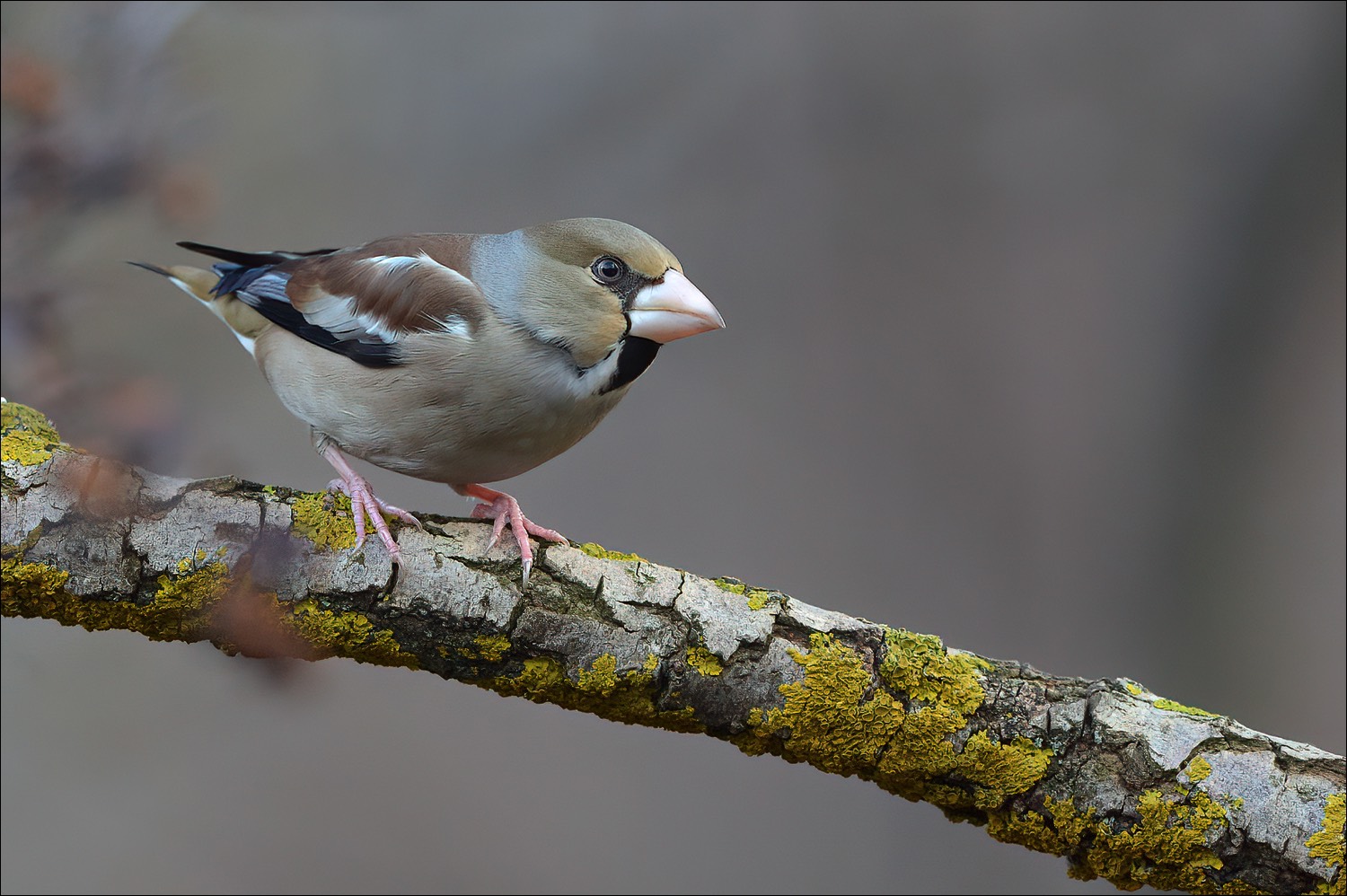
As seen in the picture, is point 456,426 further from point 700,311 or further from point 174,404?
point 174,404

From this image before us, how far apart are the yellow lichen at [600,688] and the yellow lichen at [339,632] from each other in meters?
0.16

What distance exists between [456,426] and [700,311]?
1.50ft

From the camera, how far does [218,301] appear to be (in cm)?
223

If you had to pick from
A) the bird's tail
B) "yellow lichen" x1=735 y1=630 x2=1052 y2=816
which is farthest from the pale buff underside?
"yellow lichen" x1=735 y1=630 x2=1052 y2=816

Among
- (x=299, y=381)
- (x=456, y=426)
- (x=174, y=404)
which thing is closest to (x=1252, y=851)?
(x=456, y=426)

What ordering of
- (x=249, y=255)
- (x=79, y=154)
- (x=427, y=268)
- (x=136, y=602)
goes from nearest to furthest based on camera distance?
(x=79, y=154), (x=136, y=602), (x=427, y=268), (x=249, y=255)

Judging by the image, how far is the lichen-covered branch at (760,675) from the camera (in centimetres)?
148

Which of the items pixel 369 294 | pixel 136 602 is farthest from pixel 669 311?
pixel 136 602

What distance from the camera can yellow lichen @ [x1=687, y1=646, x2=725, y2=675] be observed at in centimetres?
157

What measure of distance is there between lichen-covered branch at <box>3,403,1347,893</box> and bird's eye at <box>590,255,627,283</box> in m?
0.49

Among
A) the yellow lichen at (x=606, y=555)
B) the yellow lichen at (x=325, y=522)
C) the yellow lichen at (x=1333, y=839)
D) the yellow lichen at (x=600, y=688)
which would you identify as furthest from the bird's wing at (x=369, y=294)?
the yellow lichen at (x=1333, y=839)

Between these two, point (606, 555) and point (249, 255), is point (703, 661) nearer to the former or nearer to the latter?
point (606, 555)

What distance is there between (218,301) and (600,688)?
129 centimetres

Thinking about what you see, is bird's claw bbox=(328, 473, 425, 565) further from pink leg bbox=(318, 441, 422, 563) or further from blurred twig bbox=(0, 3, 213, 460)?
blurred twig bbox=(0, 3, 213, 460)
